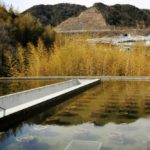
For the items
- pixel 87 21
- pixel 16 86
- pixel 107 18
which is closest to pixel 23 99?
pixel 16 86

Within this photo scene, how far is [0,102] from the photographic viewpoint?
4016 millimetres

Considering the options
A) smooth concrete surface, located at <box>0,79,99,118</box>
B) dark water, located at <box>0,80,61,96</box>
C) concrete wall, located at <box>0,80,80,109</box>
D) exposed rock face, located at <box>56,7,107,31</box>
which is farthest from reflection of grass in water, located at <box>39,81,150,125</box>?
exposed rock face, located at <box>56,7,107,31</box>

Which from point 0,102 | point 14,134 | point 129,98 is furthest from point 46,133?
point 129,98

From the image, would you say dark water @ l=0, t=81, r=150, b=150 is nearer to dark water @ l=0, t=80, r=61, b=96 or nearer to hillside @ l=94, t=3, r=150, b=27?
dark water @ l=0, t=80, r=61, b=96

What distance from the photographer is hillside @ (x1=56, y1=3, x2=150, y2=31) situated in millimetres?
41188

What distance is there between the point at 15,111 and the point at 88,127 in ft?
2.29

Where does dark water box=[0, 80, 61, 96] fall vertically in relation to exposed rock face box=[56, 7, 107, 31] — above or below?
below

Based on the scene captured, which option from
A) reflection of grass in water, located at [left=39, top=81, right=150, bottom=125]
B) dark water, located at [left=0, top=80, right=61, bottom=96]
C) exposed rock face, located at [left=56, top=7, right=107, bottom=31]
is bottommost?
dark water, located at [left=0, top=80, right=61, bottom=96]

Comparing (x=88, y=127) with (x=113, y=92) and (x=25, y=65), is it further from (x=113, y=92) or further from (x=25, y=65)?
(x=25, y=65)

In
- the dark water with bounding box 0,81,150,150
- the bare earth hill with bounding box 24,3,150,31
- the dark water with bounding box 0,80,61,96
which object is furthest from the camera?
the bare earth hill with bounding box 24,3,150,31

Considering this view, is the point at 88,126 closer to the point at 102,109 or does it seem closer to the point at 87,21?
the point at 102,109

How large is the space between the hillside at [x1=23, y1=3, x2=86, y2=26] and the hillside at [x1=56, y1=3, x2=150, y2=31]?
1.07m

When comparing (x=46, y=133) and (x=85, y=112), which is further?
(x=85, y=112)

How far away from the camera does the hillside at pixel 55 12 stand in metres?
40.1
